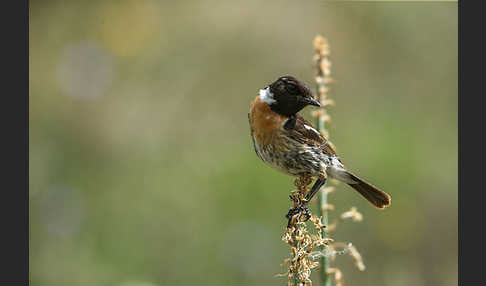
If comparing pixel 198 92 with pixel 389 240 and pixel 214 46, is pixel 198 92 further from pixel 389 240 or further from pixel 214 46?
pixel 389 240

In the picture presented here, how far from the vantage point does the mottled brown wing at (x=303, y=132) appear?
4262 mm

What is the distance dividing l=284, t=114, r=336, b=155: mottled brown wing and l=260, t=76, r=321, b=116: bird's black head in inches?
3.0

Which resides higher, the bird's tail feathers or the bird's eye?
the bird's eye

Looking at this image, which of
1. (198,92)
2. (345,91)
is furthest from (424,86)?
(198,92)

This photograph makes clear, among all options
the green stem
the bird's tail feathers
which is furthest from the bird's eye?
the green stem

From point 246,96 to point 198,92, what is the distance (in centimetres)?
62

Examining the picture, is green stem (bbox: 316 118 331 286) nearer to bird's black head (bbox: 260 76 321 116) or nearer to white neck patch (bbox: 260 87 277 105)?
bird's black head (bbox: 260 76 321 116)

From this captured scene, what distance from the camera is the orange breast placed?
4.25m

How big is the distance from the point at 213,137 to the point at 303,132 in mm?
3378

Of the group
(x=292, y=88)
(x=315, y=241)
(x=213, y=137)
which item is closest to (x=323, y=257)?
(x=315, y=241)

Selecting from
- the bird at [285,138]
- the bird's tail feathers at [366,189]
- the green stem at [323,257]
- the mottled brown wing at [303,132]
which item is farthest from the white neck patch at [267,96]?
the green stem at [323,257]

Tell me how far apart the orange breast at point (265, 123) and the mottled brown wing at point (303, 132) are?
0.06 m

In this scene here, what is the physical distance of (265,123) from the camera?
169 inches

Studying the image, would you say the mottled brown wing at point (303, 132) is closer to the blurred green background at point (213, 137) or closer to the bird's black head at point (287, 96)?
the bird's black head at point (287, 96)
